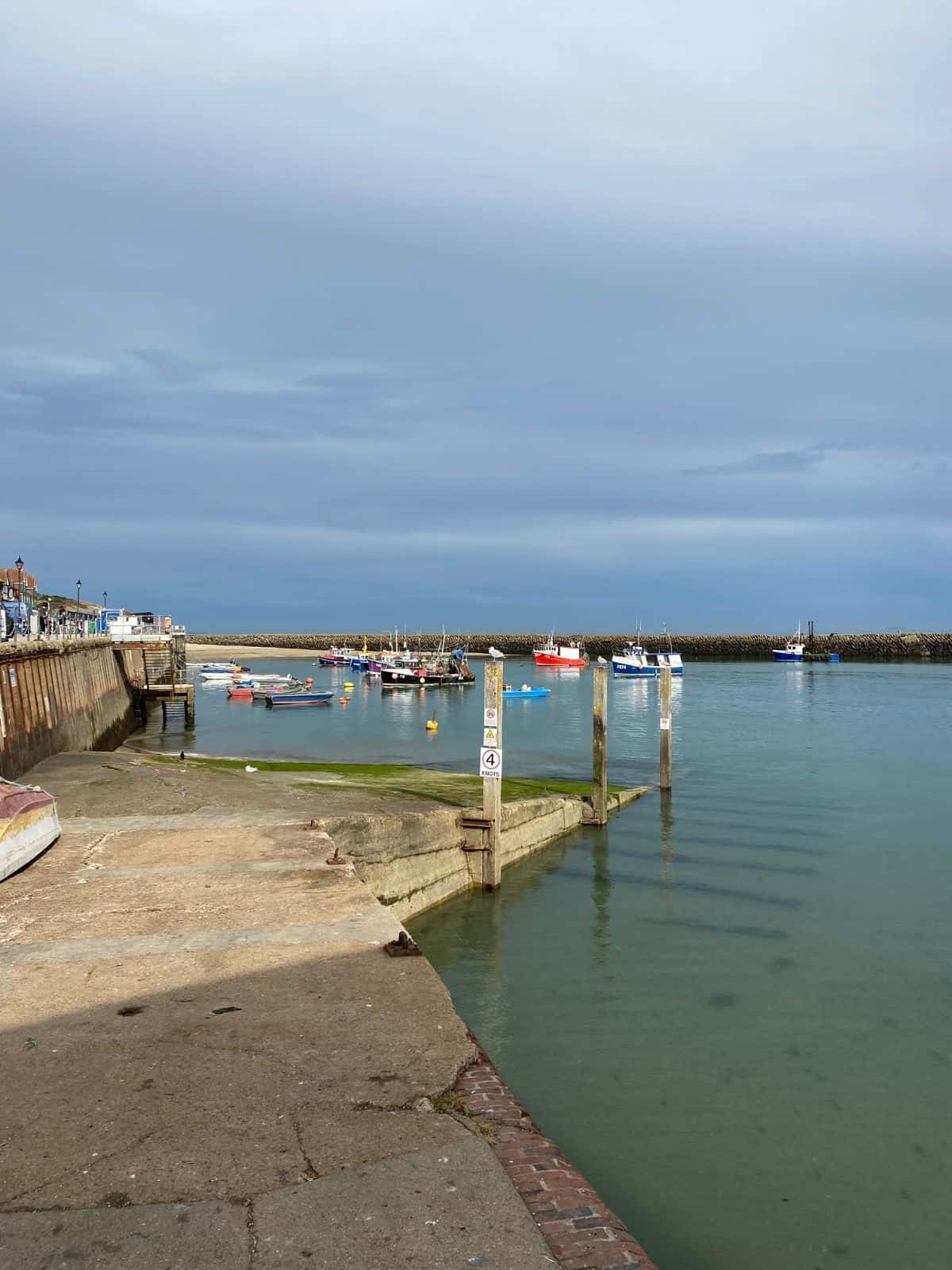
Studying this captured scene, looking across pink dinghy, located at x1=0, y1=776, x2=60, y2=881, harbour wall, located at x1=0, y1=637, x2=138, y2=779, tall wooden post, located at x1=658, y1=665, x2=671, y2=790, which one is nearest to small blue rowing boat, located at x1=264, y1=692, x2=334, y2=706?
harbour wall, located at x1=0, y1=637, x2=138, y2=779

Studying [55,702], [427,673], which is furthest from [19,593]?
[427,673]

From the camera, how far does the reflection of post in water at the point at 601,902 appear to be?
15555 mm

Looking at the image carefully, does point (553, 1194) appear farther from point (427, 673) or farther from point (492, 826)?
point (427, 673)

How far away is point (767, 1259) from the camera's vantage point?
7.76m

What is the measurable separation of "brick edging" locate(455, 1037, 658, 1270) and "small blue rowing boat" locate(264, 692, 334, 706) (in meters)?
70.3

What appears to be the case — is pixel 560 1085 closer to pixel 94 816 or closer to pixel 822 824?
pixel 94 816

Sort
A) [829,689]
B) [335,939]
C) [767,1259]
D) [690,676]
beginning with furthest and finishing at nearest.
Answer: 1. [690,676]
2. [829,689]
3. [335,939]
4. [767,1259]

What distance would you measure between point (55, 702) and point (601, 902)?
20942 millimetres

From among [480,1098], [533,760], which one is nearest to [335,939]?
[480,1098]

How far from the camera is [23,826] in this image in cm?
1158

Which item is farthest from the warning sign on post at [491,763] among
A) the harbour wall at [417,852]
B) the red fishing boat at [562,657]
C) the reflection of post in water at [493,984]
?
the red fishing boat at [562,657]

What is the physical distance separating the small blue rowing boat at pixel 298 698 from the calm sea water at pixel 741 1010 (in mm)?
47478

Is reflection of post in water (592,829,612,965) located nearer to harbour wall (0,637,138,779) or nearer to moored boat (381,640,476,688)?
harbour wall (0,637,138,779)

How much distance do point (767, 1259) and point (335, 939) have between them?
14.0ft
